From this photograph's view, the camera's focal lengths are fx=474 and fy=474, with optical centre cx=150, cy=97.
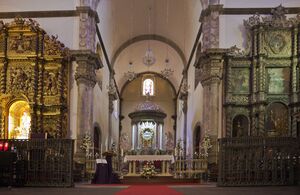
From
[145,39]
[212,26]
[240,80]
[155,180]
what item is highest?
[145,39]

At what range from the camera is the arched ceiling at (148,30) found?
28.5m

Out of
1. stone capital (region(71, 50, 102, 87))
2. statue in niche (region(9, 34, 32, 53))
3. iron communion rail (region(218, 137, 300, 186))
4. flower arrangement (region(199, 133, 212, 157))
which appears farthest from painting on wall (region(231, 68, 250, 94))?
statue in niche (region(9, 34, 32, 53))

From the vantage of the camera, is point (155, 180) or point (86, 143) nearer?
point (155, 180)

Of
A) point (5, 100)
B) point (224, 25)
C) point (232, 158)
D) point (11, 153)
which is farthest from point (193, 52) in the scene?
point (11, 153)

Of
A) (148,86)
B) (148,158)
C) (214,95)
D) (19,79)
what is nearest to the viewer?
(214,95)

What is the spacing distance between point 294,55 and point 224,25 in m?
3.37

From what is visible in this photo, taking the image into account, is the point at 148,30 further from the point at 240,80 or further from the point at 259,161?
the point at 259,161

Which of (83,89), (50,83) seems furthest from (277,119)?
(50,83)

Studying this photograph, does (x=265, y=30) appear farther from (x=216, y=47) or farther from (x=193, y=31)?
(x=193, y=31)

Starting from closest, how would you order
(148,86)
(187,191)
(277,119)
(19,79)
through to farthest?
1. (187,191)
2. (277,119)
3. (19,79)
4. (148,86)

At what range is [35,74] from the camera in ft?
71.5

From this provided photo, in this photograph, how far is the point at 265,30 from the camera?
21.1 metres

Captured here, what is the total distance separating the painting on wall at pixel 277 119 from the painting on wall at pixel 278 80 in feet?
2.04

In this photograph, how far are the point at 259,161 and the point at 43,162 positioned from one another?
625cm
